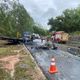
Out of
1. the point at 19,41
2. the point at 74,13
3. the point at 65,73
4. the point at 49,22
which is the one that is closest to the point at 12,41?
the point at 19,41

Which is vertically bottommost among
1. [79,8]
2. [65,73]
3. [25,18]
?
[65,73]

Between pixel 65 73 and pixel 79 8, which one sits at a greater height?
pixel 79 8

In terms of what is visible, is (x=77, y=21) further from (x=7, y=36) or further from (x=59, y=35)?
(x=7, y=36)

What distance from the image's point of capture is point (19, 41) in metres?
53.0

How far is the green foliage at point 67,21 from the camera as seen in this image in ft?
299

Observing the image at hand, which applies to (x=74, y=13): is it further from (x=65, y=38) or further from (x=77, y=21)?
(x=65, y=38)

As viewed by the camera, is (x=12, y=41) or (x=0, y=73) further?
(x=12, y=41)

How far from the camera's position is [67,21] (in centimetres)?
9750

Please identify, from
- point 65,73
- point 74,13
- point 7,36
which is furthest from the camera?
point 74,13

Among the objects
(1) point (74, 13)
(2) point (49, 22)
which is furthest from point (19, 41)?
(2) point (49, 22)

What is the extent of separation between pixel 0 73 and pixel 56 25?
91.2m

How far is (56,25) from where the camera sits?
344ft

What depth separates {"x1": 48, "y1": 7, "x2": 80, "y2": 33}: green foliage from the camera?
299 feet

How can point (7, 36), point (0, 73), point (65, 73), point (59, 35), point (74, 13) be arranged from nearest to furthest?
1. point (0, 73)
2. point (65, 73)
3. point (7, 36)
4. point (59, 35)
5. point (74, 13)
